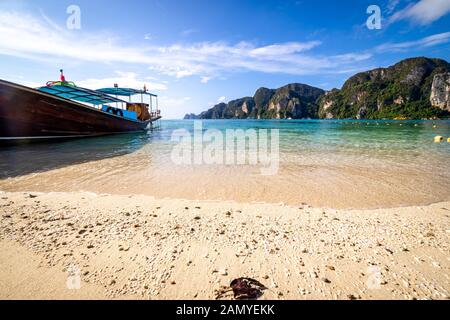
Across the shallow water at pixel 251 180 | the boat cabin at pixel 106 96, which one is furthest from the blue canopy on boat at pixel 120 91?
the shallow water at pixel 251 180

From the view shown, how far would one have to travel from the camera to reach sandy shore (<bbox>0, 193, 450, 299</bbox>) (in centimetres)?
246

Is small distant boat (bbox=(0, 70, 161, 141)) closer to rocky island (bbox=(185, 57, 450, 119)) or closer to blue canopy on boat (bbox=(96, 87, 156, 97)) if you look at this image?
blue canopy on boat (bbox=(96, 87, 156, 97))

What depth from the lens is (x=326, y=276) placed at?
2.65 m

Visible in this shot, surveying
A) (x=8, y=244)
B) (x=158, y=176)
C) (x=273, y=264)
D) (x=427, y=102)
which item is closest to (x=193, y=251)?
(x=273, y=264)

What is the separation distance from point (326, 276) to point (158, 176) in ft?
21.3

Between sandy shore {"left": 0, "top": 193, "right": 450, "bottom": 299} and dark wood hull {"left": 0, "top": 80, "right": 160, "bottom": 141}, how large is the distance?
15.3 metres

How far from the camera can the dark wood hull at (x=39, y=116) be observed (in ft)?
49.1

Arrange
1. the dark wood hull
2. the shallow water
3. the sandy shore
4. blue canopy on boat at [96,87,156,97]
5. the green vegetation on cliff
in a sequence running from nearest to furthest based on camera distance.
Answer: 1. the sandy shore
2. the shallow water
3. the dark wood hull
4. blue canopy on boat at [96,87,156,97]
5. the green vegetation on cliff

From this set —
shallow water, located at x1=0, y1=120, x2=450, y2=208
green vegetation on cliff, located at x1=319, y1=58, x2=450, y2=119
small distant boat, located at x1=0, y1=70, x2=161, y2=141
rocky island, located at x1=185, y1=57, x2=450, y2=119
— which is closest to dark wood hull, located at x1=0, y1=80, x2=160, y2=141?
small distant boat, located at x1=0, y1=70, x2=161, y2=141

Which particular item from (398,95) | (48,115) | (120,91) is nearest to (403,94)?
(398,95)
